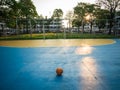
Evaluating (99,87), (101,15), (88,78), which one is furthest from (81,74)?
(101,15)

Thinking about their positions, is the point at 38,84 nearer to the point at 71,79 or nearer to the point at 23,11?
the point at 71,79

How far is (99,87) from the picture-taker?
13.2ft

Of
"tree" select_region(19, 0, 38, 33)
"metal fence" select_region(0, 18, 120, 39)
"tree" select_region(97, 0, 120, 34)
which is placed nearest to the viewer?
"metal fence" select_region(0, 18, 120, 39)

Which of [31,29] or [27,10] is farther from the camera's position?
[27,10]

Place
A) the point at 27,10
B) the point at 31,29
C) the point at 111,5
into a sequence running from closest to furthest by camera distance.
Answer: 1. the point at 31,29
2. the point at 111,5
3. the point at 27,10

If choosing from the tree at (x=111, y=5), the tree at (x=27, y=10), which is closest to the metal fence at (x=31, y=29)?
the tree at (x=27, y=10)

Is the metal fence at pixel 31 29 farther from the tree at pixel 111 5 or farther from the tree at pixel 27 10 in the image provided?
the tree at pixel 111 5

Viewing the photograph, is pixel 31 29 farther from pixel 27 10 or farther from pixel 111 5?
pixel 111 5

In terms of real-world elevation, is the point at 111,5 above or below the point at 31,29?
above

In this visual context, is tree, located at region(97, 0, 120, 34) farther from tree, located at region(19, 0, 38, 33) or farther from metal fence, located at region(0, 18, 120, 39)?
tree, located at region(19, 0, 38, 33)

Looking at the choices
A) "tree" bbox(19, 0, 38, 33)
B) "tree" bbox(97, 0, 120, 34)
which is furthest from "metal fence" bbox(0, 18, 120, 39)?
"tree" bbox(97, 0, 120, 34)

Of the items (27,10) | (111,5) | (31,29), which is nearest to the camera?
(31,29)

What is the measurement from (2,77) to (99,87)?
9.33 feet

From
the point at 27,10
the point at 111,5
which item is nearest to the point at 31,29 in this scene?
the point at 27,10
